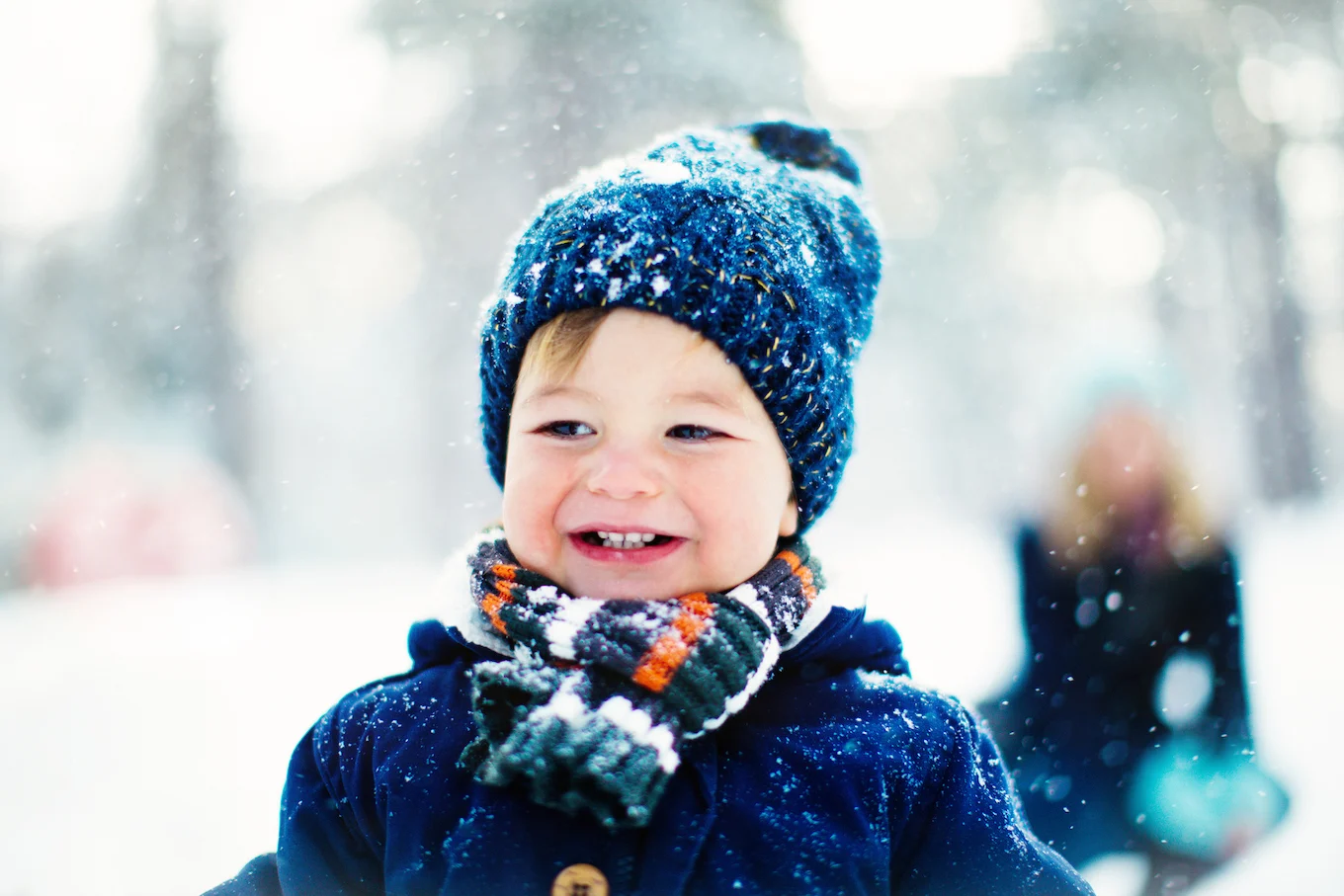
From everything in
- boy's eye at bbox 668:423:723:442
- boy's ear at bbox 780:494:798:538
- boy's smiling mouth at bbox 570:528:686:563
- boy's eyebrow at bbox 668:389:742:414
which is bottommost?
boy's smiling mouth at bbox 570:528:686:563

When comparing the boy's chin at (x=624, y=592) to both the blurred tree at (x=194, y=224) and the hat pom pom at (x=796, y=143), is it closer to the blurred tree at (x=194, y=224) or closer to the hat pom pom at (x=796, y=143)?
the hat pom pom at (x=796, y=143)

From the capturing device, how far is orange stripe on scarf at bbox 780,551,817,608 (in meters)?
1.38

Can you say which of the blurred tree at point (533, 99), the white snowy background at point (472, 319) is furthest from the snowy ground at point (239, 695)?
the blurred tree at point (533, 99)

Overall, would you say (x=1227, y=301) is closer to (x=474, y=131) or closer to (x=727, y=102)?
(x=727, y=102)

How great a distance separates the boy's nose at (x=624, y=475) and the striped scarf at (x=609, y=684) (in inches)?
6.0

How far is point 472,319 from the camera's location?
9805mm

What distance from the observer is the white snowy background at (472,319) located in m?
3.91

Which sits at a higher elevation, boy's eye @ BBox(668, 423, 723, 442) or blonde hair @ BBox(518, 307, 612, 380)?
blonde hair @ BBox(518, 307, 612, 380)

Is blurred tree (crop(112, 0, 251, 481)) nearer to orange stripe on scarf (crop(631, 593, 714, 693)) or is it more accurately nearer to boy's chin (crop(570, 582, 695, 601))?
boy's chin (crop(570, 582, 695, 601))

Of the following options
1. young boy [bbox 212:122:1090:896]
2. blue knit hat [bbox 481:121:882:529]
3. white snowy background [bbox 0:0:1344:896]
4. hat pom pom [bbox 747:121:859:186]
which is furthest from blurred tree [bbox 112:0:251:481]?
young boy [bbox 212:122:1090:896]

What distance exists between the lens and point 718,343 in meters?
1.30

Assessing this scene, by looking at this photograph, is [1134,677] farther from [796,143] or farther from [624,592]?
[624,592]

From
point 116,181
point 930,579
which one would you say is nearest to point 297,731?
point 930,579

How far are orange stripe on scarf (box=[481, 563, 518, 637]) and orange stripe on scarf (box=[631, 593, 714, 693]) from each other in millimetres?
222
